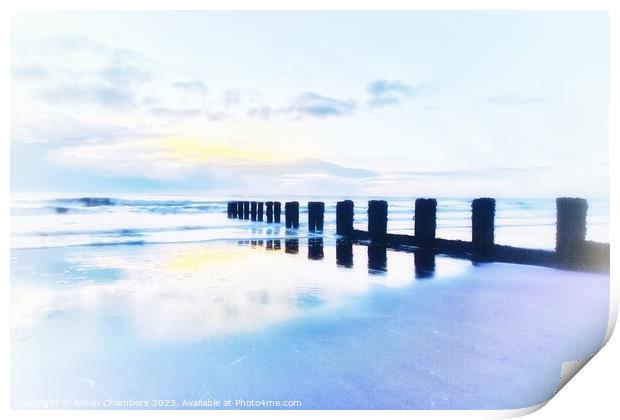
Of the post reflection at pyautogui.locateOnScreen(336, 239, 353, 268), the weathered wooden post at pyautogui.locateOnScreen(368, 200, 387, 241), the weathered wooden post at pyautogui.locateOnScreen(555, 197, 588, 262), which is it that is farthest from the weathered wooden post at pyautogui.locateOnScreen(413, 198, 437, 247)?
the weathered wooden post at pyautogui.locateOnScreen(555, 197, 588, 262)

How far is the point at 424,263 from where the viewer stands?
3.38 m

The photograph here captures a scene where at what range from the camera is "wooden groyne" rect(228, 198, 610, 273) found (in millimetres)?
2824

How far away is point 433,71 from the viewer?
2.70 meters

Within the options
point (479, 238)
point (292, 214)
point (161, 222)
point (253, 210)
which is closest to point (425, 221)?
point (479, 238)

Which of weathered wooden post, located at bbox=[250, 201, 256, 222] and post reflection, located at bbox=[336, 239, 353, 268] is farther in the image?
weathered wooden post, located at bbox=[250, 201, 256, 222]

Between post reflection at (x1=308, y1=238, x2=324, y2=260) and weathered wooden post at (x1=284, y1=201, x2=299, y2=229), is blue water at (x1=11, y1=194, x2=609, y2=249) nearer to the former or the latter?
weathered wooden post at (x1=284, y1=201, x2=299, y2=229)

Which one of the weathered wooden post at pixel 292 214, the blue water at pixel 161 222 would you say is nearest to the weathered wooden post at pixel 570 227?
the blue water at pixel 161 222

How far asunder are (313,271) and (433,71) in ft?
4.90

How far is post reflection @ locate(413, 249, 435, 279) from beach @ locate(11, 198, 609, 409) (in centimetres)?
5

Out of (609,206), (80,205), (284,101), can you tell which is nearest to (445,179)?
(609,206)

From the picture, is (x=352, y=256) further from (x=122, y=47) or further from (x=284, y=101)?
Answer: (x=122, y=47)

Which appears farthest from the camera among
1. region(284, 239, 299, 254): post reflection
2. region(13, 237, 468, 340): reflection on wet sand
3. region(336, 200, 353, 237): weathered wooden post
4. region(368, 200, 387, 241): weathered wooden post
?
region(336, 200, 353, 237): weathered wooden post

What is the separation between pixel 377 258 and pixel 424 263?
390 millimetres

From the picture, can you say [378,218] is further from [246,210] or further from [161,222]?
[246,210]
